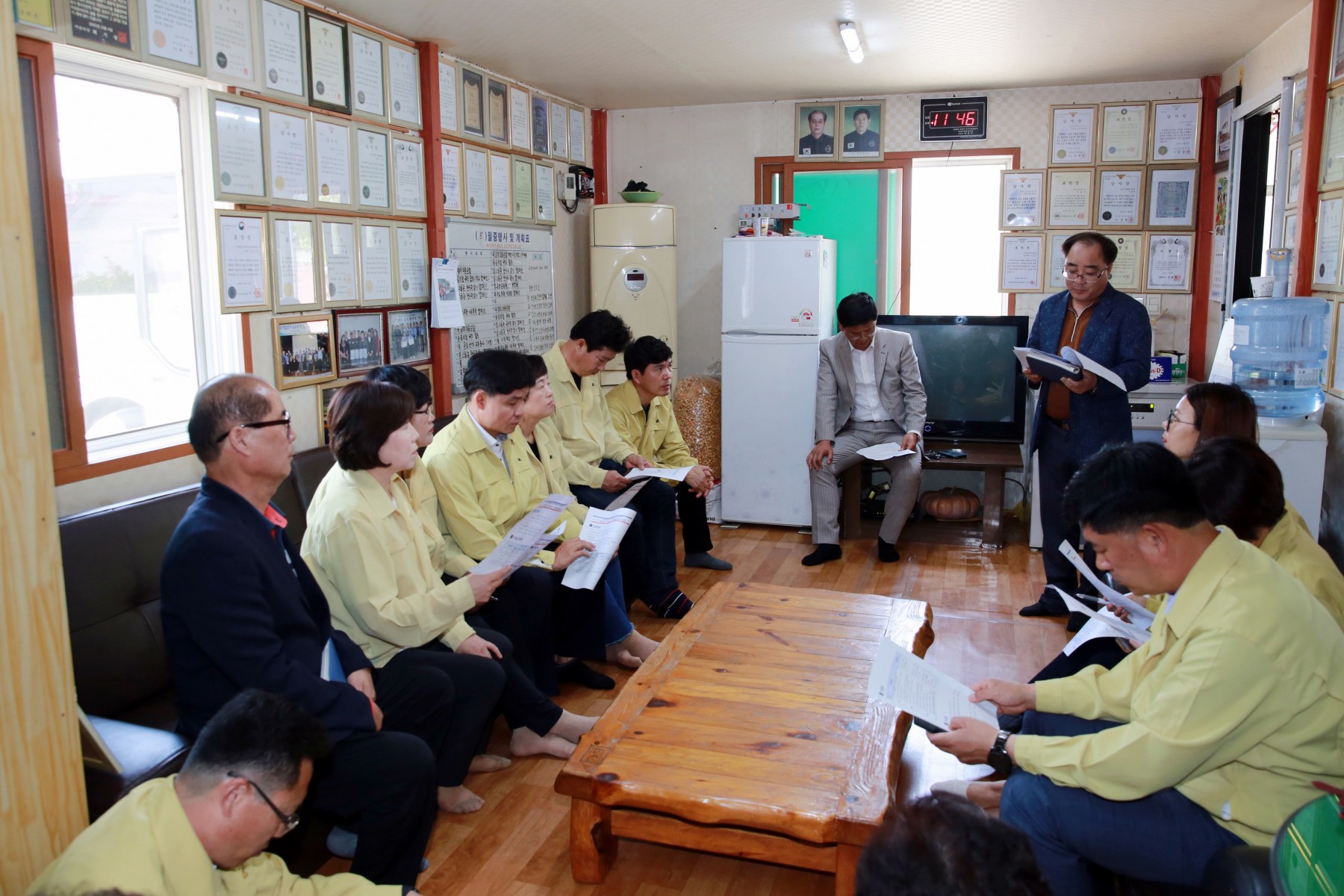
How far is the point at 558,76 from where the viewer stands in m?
4.95

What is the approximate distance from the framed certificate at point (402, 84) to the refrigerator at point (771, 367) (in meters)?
1.79

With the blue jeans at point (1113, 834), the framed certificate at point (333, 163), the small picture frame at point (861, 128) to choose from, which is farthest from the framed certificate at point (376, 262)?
the blue jeans at point (1113, 834)

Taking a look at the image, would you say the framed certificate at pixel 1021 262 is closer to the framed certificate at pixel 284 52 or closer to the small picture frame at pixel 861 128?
the small picture frame at pixel 861 128

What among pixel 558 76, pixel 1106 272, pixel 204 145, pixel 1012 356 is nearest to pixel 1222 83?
pixel 1012 356

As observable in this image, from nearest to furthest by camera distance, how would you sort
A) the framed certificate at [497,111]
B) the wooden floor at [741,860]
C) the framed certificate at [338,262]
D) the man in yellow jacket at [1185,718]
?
the man in yellow jacket at [1185,718] < the wooden floor at [741,860] < the framed certificate at [338,262] < the framed certificate at [497,111]

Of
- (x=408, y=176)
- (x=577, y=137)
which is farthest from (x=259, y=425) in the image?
(x=577, y=137)

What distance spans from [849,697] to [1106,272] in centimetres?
216

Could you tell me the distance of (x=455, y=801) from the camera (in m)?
2.53

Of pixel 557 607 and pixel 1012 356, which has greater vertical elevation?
pixel 1012 356

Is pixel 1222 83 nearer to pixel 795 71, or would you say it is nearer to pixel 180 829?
pixel 795 71

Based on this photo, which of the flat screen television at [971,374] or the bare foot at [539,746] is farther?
the flat screen television at [971,374]

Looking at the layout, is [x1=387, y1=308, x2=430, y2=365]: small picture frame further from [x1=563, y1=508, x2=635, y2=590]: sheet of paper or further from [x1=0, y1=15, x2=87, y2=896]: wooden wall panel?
[x1=0, y1=15, x2=87, y2=896]: wooden wall panel

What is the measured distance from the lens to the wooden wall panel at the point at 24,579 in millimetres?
1454

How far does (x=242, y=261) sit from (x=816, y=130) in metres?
3.51
